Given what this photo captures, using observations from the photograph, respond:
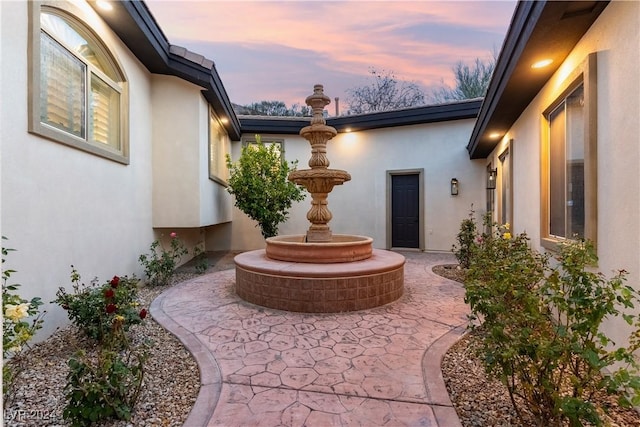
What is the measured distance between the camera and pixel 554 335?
6.33 feet

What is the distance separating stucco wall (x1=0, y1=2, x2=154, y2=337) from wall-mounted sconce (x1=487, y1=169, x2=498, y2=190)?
7.86m

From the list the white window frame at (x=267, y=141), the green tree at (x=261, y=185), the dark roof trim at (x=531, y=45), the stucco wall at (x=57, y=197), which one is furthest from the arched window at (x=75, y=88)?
the white window frame at (x=267, y=141)

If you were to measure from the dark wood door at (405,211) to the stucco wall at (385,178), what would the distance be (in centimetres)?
28

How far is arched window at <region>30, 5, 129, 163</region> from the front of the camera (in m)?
3.53

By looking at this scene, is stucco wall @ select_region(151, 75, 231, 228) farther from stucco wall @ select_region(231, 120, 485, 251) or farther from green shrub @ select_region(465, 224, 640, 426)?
green shrub @ select_region(465, 224, 640, 426)

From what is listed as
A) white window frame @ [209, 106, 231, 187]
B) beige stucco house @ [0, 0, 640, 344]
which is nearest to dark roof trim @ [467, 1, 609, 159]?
beige stucco house @ [0, 0, 640, 344]

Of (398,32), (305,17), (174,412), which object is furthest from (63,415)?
(398,32)

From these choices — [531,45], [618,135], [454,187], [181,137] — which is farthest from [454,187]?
[181,137]

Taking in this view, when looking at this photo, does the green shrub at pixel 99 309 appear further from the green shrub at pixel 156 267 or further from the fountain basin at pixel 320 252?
the green shrub at pixel 156 267

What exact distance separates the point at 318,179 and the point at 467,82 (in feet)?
46.6

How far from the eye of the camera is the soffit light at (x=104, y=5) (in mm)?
4309

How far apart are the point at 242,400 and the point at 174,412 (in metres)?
0.45

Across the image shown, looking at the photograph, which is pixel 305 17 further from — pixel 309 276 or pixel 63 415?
pixel 63 415

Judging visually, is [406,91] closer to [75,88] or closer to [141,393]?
[75,88]
